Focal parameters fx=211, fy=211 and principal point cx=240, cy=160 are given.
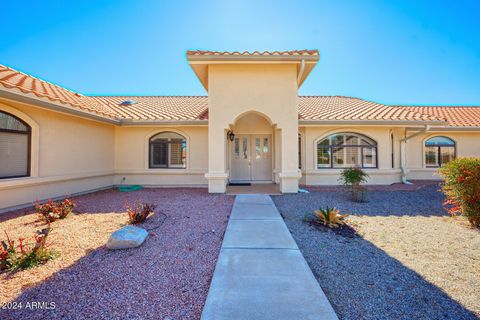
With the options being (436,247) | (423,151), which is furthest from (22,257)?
(423,151)

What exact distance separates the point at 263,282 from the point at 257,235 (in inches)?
63.0

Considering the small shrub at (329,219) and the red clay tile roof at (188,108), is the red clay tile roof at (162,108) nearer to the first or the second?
the red clay tile roof at (188,108)

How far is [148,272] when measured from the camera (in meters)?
3.18

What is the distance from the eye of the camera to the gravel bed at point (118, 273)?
2.43m

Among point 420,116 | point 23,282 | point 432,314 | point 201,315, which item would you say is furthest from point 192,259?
point 420,116

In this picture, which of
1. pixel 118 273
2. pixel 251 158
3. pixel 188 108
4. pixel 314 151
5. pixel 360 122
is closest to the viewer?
pixel 118 273

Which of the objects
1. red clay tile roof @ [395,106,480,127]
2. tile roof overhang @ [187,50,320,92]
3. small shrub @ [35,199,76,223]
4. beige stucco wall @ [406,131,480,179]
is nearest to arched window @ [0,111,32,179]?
small shrub @ [35,199,76,223]

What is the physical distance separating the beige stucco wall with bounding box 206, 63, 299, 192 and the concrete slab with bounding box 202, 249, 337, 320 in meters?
5.58

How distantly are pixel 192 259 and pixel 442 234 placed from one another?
5.67 metres

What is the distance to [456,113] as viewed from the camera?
1493 centimetres

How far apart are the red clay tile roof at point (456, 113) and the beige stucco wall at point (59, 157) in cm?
1914

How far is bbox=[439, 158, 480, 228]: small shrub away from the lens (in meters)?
5.29

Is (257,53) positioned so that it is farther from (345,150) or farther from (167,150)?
(345,150)

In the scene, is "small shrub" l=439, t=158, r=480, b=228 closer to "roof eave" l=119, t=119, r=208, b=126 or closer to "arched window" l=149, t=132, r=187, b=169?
"roof eave" l=119, t=119, r=208, b=126
